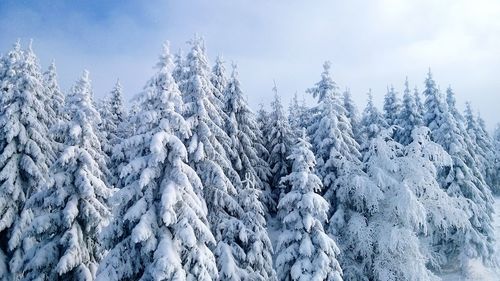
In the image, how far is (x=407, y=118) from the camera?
43562mm

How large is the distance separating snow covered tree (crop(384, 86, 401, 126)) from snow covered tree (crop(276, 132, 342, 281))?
27228 millimetres

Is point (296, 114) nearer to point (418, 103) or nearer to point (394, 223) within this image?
point (418, 103)

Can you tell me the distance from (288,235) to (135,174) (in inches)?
304

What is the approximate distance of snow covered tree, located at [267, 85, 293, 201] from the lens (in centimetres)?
4188

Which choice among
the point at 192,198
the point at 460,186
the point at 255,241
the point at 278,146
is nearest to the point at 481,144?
the point at 460,186

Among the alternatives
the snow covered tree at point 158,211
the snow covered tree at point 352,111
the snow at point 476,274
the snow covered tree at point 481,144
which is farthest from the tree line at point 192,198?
the snow covered tree at point 481,144

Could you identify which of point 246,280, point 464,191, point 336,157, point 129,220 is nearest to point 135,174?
point 129,220

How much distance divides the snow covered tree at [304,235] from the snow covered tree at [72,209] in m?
8.27

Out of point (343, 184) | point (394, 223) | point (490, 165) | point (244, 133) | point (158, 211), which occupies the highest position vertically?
point (244, 133)

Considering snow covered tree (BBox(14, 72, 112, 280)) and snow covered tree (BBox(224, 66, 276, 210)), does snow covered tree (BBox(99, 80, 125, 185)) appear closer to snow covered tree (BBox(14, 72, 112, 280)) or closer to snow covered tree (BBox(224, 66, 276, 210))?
snow covered tree (BBox(224, 66, 276, 210))

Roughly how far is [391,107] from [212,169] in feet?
101

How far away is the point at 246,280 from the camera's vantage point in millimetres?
21641

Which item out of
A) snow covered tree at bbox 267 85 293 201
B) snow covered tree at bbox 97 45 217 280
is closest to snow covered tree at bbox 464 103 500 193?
snow covered tree at bbox 267 85 293 201

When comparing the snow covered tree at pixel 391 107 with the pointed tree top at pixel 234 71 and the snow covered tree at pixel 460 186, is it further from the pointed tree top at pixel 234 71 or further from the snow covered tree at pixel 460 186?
the pointed tree top at pixel 234 71
